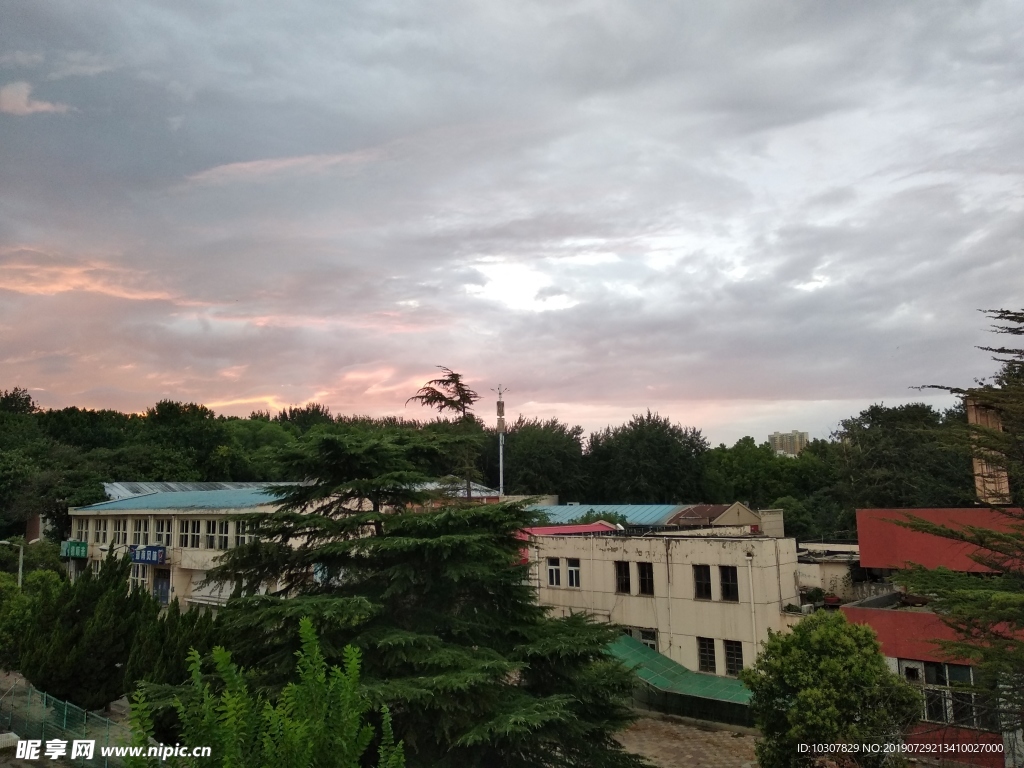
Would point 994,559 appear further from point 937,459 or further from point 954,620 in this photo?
point 937,459

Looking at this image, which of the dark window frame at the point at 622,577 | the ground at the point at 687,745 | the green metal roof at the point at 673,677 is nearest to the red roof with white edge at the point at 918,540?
the green metal roof at the point at 673,677

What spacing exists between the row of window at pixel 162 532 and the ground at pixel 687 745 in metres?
19.2

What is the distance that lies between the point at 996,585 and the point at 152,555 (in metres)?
36.5

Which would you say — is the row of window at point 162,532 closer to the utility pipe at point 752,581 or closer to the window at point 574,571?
the window at point 574,571

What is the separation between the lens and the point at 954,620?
15.0 m

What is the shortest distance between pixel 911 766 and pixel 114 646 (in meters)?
22.5

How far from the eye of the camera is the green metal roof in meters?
24.2

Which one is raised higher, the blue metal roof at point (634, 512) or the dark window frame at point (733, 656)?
the blue metal roof at point (634, 512)

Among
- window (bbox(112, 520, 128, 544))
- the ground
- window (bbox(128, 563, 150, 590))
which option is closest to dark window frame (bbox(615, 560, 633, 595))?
the ground

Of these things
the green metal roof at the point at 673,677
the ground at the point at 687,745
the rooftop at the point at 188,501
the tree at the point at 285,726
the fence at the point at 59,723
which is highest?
the rooftop at the point at 188,501

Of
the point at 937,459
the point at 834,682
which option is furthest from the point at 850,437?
the point at 834,682

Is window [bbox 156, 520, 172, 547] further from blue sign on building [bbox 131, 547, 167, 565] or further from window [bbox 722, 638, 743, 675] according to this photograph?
window [bbox 722, 638, 743, 675]

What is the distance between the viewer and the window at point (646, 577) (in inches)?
1107

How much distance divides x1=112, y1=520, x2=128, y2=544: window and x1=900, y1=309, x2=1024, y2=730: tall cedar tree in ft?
133
